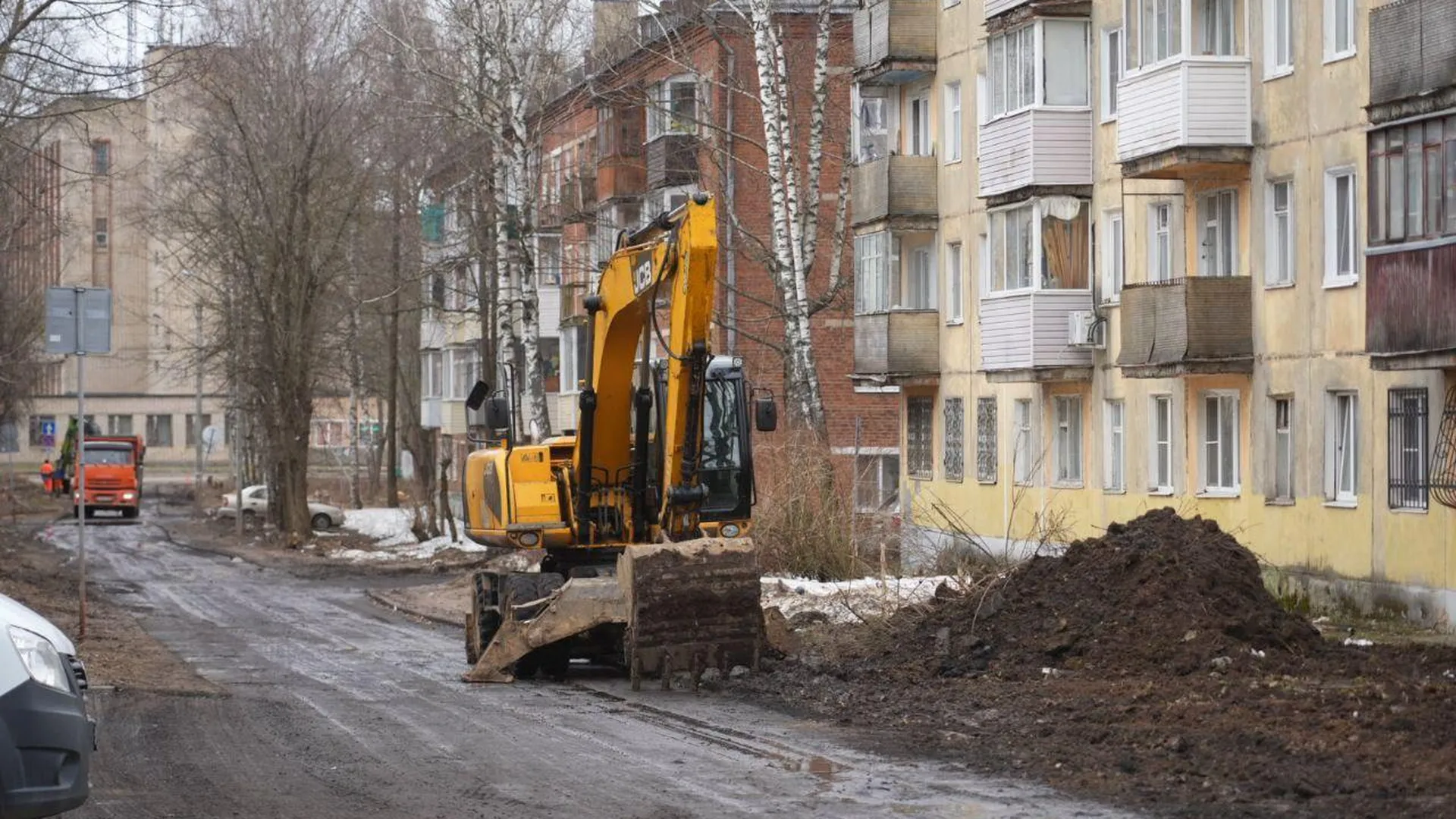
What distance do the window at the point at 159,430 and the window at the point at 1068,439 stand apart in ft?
313

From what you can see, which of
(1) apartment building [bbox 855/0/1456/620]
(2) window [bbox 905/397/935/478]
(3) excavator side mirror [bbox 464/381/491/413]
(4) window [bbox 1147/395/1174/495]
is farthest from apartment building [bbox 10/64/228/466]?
(3) excavator side mirror [bbox 464/381/491/413]

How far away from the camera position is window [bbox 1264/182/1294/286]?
26.1 meters

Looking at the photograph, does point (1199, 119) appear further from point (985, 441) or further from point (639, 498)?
point (639, 498)

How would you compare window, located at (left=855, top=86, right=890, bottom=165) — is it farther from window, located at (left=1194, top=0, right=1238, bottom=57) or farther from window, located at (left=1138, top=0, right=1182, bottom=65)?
window, located at (left=1194, top=0, right=1238, bottom=57)

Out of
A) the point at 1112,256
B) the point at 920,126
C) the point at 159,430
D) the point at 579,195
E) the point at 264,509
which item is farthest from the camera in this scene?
the point at 159,430

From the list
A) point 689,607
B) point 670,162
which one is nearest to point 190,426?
point 670,162

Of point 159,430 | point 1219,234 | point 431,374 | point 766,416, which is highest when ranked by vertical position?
point 1219,234

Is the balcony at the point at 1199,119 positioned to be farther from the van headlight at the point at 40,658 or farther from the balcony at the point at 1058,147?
the van headlight at the point at 40,658

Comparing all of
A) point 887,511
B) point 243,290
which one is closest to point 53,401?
point 243,290

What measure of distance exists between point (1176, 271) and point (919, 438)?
35.6ft

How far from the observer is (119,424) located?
119 metres

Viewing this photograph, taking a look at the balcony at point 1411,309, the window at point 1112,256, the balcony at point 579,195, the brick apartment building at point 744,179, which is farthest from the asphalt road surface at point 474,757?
the balcony at point 579,195

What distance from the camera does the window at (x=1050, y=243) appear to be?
32094 mm

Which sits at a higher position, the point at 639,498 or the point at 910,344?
the point at 910,344
